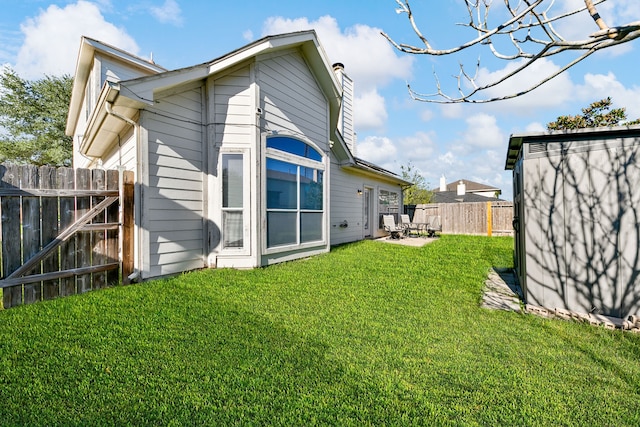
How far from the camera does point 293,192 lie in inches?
266

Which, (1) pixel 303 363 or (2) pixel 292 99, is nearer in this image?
(1) pixel 303 363

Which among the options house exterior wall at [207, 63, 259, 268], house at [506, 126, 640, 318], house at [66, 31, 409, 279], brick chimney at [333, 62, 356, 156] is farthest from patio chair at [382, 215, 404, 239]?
house at [506, 126, 640, 318]

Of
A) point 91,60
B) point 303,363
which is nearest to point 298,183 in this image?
point 303,363

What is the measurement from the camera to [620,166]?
3.15m

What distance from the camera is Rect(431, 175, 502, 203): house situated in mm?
25703

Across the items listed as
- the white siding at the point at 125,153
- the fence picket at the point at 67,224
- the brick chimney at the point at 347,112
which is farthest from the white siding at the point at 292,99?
the brick chimney at the point at 347,112

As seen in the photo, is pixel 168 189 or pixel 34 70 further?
pixel 34 70

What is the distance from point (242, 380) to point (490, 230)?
14912 mm

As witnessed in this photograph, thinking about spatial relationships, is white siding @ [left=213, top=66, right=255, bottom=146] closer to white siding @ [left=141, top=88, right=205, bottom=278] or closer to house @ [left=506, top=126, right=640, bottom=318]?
white siding @ [left=141, top=88, right=205, bottom=278]

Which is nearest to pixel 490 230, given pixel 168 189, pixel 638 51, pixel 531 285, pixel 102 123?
pixel 531 285

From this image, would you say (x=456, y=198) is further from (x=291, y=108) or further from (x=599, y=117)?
(x=291, y=108)

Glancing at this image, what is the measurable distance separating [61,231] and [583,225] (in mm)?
6917

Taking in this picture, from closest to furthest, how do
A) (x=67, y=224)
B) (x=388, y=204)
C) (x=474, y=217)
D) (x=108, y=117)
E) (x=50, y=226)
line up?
(x=50, y=226) < (x=67, y=224) < (x=108, y=117) < (x=388, y=204) < (x=474, y=217)

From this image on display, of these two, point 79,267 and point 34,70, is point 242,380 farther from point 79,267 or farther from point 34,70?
point 34,70
